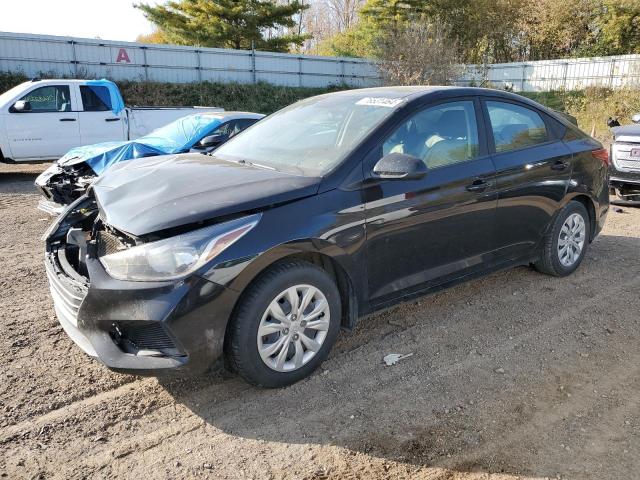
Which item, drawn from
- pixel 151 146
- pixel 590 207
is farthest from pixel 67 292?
pixel 151 146

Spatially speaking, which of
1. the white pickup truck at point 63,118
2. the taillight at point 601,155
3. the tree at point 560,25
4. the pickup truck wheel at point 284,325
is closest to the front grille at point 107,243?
the pickup truck wheel at point 284,325

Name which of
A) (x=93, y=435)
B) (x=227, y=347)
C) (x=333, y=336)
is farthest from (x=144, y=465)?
(x=333, y=336)

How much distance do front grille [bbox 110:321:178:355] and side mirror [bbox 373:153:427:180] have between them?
63.7 inches

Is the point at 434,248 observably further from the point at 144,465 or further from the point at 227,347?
the point at 144,465

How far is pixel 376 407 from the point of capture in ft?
9.96

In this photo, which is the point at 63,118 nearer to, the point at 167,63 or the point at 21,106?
the point at 21,106

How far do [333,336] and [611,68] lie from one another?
27.8 metres

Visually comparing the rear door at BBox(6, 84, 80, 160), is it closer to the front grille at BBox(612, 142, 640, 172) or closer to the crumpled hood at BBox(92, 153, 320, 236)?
the crumpled hood at BBox(92, 153, 320, 236)

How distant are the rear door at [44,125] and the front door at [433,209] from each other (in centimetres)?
1012

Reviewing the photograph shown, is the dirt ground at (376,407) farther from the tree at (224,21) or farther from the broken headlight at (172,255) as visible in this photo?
the tree at (224,21)

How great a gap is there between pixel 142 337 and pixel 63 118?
10444 millimetres

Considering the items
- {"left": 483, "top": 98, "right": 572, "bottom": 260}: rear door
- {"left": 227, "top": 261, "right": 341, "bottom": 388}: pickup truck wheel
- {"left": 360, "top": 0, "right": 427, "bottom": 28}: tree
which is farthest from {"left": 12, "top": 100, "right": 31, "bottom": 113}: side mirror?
{"left": 360, "top": 0, "right": 427, "bottom": 28}: tree

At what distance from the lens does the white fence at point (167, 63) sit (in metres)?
19.2

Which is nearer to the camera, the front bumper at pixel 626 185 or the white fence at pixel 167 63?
the front bumper at pixel 626 185
